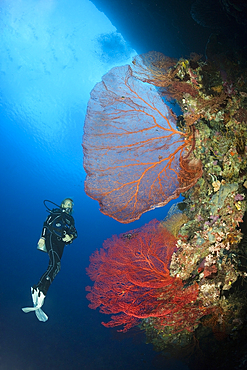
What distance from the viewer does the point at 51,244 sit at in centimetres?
492

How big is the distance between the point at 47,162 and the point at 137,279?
23448mm

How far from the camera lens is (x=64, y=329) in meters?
15.7

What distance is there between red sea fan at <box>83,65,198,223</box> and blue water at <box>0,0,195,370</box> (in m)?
3.50

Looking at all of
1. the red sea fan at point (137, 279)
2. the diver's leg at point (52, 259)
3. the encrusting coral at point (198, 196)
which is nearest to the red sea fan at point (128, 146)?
the encrusting coral at point (198, 196)

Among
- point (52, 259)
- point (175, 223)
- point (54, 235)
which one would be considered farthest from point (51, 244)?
point (175, 223)

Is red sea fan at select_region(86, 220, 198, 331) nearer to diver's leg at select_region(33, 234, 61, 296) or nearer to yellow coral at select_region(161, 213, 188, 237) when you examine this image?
yellow coral at select_region(161, 213, 188, 237)

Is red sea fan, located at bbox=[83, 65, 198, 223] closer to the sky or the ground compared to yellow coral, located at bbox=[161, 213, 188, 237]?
closer to the sky

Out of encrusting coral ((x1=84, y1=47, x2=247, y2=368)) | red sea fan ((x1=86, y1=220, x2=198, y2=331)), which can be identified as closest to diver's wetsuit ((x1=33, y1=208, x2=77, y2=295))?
red sea fan ((x1=86, y1=220, x2=198, y2=331))

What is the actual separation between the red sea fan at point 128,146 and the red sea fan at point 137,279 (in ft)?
3.11

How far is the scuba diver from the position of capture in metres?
4.60

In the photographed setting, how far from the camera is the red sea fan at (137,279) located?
326 cm

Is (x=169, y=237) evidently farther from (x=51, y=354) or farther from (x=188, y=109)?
(x=51, y=354)

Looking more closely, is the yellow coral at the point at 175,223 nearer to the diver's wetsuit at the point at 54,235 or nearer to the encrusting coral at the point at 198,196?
the encrusting coral at the point at 198,196

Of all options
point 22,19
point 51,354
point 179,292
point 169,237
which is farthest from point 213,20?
point 51,354
